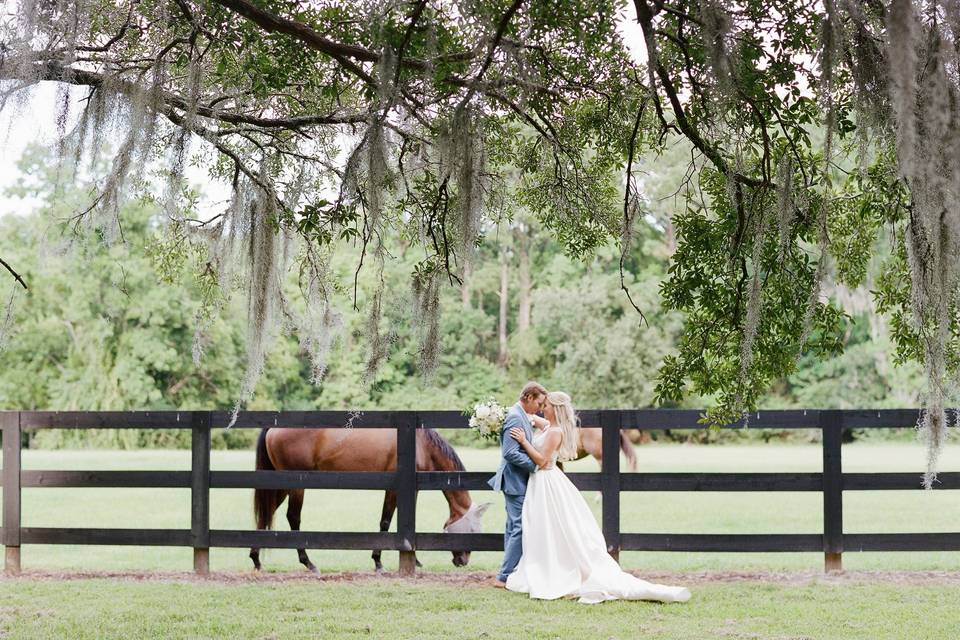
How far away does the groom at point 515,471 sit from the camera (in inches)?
281

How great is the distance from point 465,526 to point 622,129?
3.62 metres

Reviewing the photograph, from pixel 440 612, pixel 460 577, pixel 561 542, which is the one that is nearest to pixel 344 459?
pixel 460 577

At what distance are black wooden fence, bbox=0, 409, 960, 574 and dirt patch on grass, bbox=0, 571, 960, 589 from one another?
0.58 ft

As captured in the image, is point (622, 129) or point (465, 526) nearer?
point (622, 129)

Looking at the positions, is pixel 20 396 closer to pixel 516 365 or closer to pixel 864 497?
pixel 516 365

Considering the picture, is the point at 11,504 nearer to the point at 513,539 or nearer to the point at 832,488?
the point at 513,539

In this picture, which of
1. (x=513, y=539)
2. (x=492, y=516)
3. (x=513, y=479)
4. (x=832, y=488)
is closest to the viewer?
(x=513, y=539)

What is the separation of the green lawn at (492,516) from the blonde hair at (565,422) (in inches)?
56.4

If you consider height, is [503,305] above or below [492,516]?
above

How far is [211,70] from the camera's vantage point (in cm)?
608

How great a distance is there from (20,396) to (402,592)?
→ 28.0 m

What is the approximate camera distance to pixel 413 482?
7676 mm

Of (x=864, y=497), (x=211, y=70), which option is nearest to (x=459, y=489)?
(x=211, y=70)

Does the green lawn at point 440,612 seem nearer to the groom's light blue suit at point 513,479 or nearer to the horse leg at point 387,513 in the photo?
the groom's light blue suit at point 513,479
